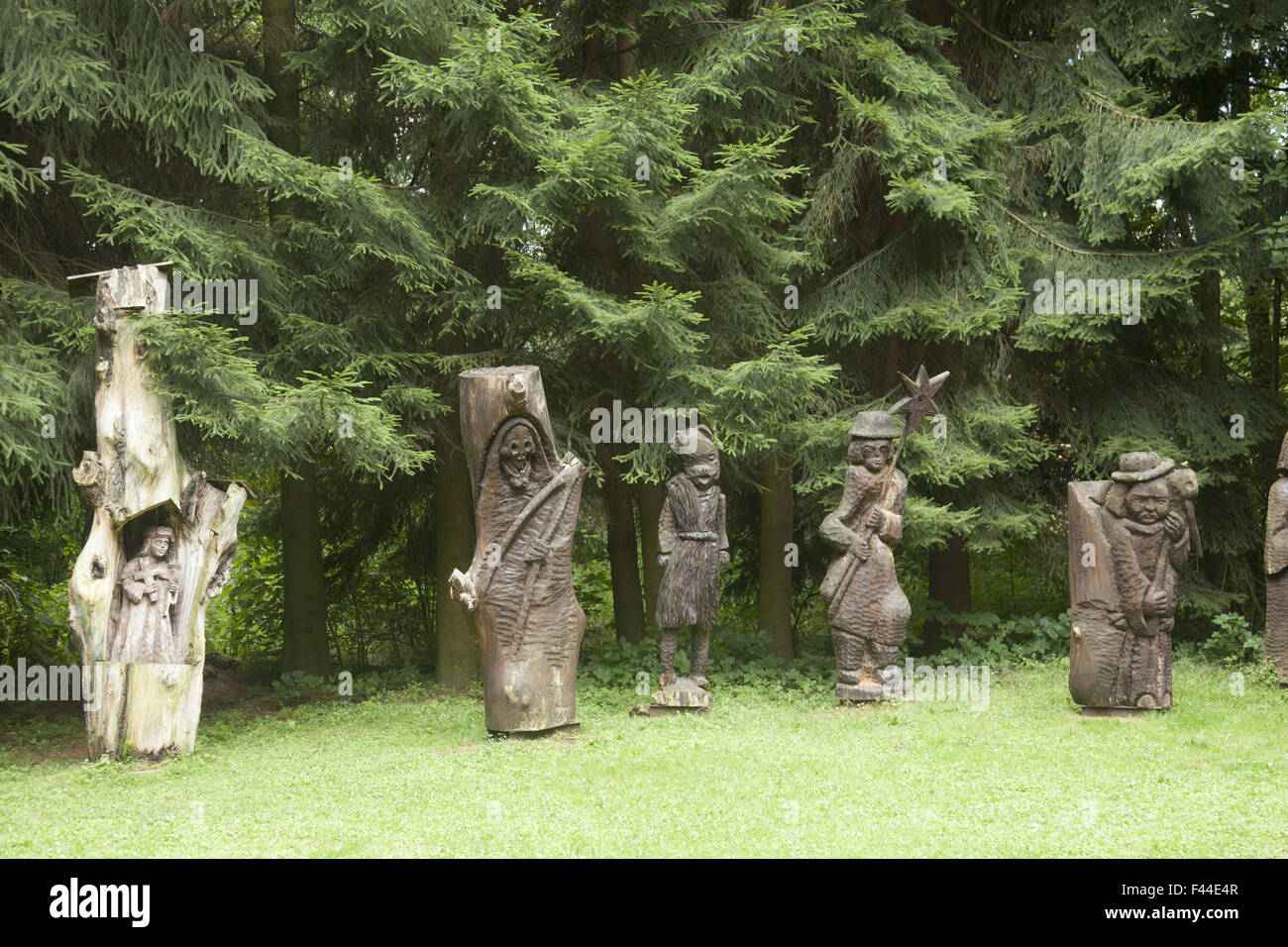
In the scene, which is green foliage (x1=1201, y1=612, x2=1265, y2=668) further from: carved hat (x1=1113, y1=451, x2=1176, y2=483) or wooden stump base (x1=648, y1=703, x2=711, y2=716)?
wooden stump base (x1=648, y1=703, x2=711, y2=716)

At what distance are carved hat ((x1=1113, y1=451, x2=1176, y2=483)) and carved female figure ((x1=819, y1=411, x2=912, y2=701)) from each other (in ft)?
6.47

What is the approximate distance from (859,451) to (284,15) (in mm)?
7054

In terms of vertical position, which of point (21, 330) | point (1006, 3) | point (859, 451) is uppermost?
point (1006, 3)

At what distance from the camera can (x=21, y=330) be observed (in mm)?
9562

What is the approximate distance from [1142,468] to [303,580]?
27.8ft

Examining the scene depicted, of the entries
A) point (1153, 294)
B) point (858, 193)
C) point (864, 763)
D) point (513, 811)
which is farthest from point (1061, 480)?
point (513, 811)

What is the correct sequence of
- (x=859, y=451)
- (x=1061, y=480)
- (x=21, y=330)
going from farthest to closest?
(x=1061, y=480), (x=859, y=451), (x=21, y=330)

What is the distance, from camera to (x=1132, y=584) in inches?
375

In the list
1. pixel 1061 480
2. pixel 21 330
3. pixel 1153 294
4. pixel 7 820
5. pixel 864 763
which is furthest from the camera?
pixel 1061 480

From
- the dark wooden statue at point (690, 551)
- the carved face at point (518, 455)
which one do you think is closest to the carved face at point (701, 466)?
the dark wooden statue at point (690, 551)

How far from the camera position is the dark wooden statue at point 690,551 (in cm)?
1030

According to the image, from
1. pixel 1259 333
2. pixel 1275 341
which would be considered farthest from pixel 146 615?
Result: pixel 1259 333

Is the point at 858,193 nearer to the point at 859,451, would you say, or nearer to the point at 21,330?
the point at 859,451

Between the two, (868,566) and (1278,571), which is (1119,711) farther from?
(1278,571)
